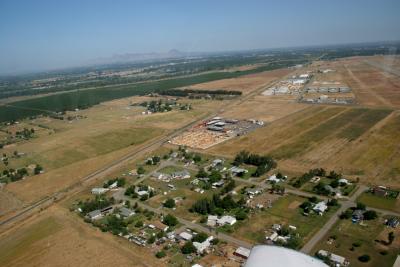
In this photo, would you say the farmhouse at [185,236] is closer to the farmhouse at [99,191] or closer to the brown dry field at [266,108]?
the farmhouse at [99,191]

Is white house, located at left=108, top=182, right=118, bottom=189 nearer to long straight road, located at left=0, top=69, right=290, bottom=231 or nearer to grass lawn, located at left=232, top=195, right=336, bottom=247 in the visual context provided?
long straight road, located at left=0, top=69, right=290, bottom=231

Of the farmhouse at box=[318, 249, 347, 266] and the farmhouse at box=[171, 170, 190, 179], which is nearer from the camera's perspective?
the farmhouse at box=[318, 249, 347, 266]

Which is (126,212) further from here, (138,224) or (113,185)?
(113,185)

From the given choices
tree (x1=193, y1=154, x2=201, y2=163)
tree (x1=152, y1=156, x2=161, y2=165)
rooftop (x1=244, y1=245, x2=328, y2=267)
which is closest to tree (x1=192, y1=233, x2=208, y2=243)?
rooftop (x1=244, y1=245, x2=328, y2=267)

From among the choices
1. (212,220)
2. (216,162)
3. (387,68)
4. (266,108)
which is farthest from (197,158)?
(387,68)

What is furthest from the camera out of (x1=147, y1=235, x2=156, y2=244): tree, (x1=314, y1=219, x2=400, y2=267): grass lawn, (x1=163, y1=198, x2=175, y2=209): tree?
(x1=163, y1=198, x2=175, y2=209): tree

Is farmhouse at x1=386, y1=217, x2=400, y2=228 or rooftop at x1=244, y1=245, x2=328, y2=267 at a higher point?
rooftop at x1=244, y1=245, x2=328, y2=267

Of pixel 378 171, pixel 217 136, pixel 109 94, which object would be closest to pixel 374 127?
pixel 378 171
